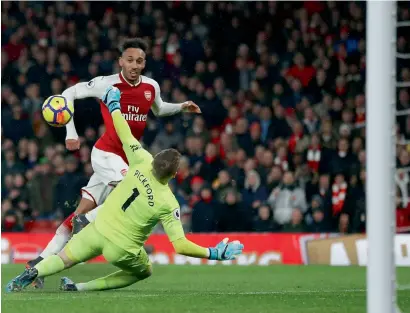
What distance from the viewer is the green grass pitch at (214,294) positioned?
24.4 ft

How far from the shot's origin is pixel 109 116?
31.4 feet

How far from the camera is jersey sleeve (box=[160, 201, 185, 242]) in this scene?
26.5 ft

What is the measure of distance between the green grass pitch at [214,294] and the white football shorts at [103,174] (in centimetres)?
91

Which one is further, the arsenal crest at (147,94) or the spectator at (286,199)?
the spectator at (286,199)

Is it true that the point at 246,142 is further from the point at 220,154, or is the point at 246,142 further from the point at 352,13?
the point at 352,13

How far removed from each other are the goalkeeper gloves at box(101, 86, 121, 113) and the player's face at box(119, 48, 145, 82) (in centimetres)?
66

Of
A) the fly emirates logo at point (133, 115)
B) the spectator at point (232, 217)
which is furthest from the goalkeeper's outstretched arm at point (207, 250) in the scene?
the spectator at point (232, 217)

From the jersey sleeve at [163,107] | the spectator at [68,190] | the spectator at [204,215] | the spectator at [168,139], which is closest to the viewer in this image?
the jersey sleeve at [163,107]

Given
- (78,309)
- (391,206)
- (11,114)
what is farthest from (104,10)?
(391,206)

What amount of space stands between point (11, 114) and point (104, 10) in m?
3.31

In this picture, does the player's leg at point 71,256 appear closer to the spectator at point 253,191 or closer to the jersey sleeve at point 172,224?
the jersey sleeve at point 172,224

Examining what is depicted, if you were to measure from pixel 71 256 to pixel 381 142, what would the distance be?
3.29m

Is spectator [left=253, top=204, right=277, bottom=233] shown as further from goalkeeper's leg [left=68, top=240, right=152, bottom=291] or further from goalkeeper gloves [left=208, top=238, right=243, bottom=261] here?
goalkeeper gloves [left=208, top=238, right=243, bottom=261]

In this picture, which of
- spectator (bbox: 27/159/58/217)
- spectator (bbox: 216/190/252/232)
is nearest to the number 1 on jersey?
spectator (bbox: 216/190/252/232)
